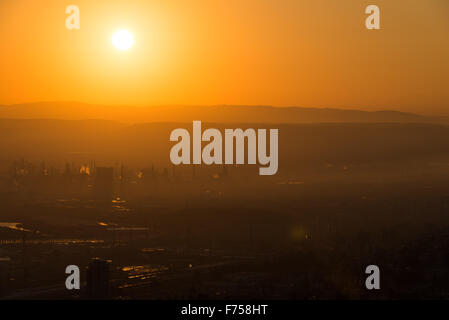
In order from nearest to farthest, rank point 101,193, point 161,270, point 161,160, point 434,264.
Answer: point 434,264
point 161,270
point 101,193
point 161,160

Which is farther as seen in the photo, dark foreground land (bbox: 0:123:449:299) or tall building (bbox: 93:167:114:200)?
tall building (bbox: 93:167:114:200)

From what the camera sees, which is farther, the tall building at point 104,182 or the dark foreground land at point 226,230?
the tall building at point 104,182

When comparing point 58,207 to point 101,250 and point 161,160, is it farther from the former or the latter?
point 161,160

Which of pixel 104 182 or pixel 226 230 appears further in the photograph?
pixel 104 182
